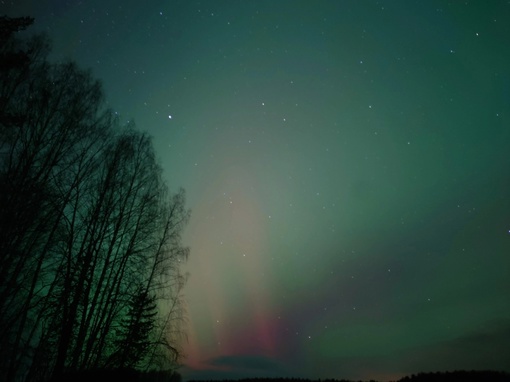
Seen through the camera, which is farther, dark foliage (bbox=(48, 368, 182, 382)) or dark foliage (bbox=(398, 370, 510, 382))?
dark foliage (bbox=(398, 370, 510, 382))

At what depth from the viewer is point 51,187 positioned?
994cm

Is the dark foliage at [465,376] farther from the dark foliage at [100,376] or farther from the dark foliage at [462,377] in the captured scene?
the dark foliage at [100,376]

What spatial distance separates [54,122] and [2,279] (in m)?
4.95

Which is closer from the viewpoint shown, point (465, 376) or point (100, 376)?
point (100, 376)

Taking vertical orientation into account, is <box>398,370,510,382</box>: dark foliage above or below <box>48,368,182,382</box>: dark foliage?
above

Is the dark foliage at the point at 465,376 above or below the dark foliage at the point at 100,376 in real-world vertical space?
above

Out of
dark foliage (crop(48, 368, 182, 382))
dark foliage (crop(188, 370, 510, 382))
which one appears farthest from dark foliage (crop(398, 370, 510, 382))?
dark foliage (crop(48, 368, 182, 382))

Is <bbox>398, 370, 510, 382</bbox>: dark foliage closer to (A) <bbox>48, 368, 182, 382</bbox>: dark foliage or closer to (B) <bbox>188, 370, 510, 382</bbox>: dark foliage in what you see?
(B) <bbox>188, 370, 510, 382</bbox>: dark foliage

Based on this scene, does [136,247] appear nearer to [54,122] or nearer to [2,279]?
[2,279]

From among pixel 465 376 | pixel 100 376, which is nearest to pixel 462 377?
pixel 465 376

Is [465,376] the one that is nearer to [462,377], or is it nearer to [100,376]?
[462,377]

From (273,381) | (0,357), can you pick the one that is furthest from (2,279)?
(273,381)

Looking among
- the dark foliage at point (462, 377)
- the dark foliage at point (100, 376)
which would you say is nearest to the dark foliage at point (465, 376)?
the dark foliage at point (462, 377)

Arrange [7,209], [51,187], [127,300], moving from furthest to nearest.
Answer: [127,300] < [51,187] < [7,209]
